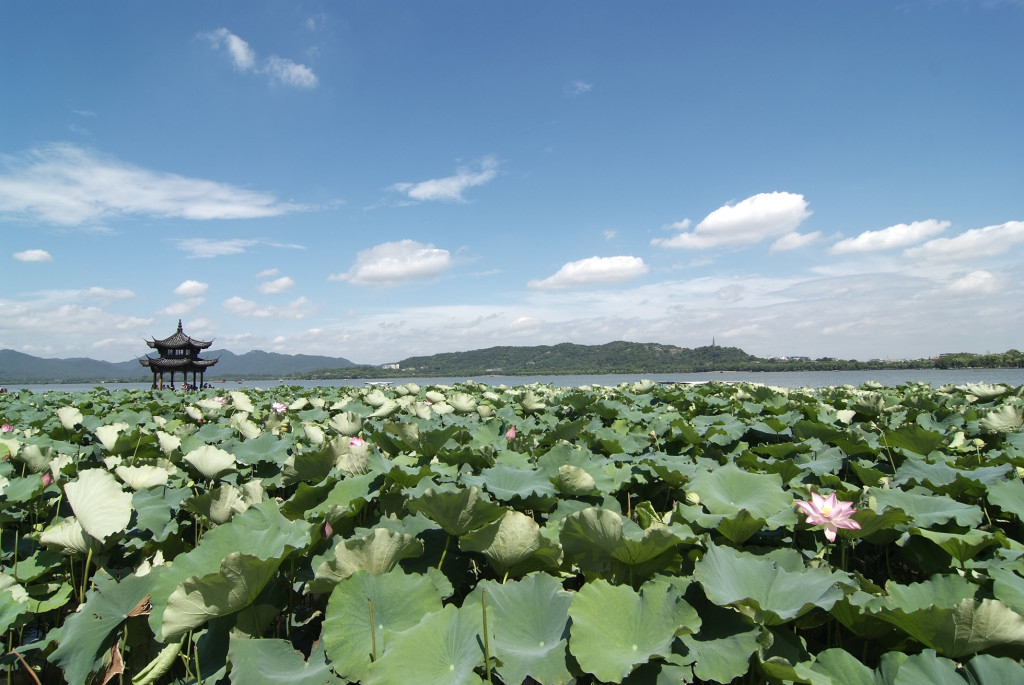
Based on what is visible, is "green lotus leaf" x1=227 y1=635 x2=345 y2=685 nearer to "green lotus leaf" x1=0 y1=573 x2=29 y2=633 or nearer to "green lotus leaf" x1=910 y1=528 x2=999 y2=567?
"green lotus leaf" x1=0 y1=573 x2=29 y2=633

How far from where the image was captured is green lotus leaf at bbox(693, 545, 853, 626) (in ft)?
4.03

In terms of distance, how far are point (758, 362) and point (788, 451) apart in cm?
6936

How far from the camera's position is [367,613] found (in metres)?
1.35

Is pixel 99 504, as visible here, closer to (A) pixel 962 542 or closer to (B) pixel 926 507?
(A) pixel 962 542

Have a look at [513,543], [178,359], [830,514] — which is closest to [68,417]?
[513,543]

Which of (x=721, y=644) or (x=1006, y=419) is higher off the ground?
(x=1006, y=419)

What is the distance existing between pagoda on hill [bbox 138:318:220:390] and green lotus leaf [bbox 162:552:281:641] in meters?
33.3

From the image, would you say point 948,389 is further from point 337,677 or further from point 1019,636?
point 337,677

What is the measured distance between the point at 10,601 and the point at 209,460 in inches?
41.1

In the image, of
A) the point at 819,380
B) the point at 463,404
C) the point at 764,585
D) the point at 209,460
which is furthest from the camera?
the point at 819,380

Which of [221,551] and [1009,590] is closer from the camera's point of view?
[1009,590]

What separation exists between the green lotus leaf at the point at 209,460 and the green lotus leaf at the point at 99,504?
0.73m

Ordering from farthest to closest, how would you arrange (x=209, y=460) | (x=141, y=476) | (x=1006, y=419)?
(x=1006, y=419)
(x=209, y=460)
(x=141, y=476)

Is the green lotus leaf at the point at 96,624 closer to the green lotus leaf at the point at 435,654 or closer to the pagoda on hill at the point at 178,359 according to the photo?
the green lotus leaf at the point at 435,654
